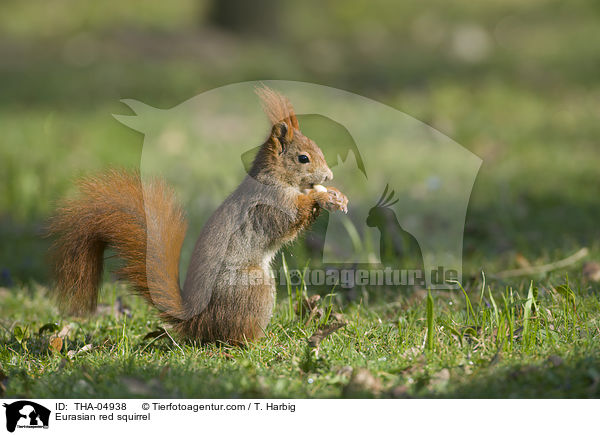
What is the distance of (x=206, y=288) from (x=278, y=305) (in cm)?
67

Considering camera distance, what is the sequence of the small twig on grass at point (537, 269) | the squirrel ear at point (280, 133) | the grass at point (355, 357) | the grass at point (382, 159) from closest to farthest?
the grass at point (355, 357) < the grass at point (382, 159) < the squirrel ear at point (280, 133) < the small twig on grass at point (537, 269)

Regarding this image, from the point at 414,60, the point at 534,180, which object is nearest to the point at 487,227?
the point at 534,180

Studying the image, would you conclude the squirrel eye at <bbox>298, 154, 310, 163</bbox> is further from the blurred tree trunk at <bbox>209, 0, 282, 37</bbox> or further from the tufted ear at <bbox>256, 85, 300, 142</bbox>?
the blurred tree trunk at <bbox>209, 0, 282, 37</bbox>

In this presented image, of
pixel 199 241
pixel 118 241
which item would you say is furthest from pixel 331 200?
pixel 118 241

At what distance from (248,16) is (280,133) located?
714cm

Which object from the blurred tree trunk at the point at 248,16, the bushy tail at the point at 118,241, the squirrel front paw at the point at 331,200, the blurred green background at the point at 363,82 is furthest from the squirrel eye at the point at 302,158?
the blurred tree trunk at the point at 248,16

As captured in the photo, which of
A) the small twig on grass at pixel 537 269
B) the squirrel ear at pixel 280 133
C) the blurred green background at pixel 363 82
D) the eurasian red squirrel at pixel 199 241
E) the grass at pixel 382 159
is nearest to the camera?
the grass at pixel 382 159

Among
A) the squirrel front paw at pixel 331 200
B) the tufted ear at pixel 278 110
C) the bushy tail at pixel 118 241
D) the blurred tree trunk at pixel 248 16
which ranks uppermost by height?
the blurred tree trunk at pixel 248 16

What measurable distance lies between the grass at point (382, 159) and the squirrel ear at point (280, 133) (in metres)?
0.63

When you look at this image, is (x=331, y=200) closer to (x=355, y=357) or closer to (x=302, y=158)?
(x=302, y=158)

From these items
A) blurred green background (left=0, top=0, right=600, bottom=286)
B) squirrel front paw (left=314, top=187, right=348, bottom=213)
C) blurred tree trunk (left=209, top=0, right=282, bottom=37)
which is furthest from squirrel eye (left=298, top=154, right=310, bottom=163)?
blurred tree trunk (left=209, top=0, right=282, bottom=37)

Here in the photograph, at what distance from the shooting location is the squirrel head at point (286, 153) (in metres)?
2.80

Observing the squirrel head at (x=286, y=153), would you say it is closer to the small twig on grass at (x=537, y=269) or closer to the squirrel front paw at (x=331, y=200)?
the squirrel front paw at (x=331, y=200)

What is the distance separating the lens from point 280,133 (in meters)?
2.80
